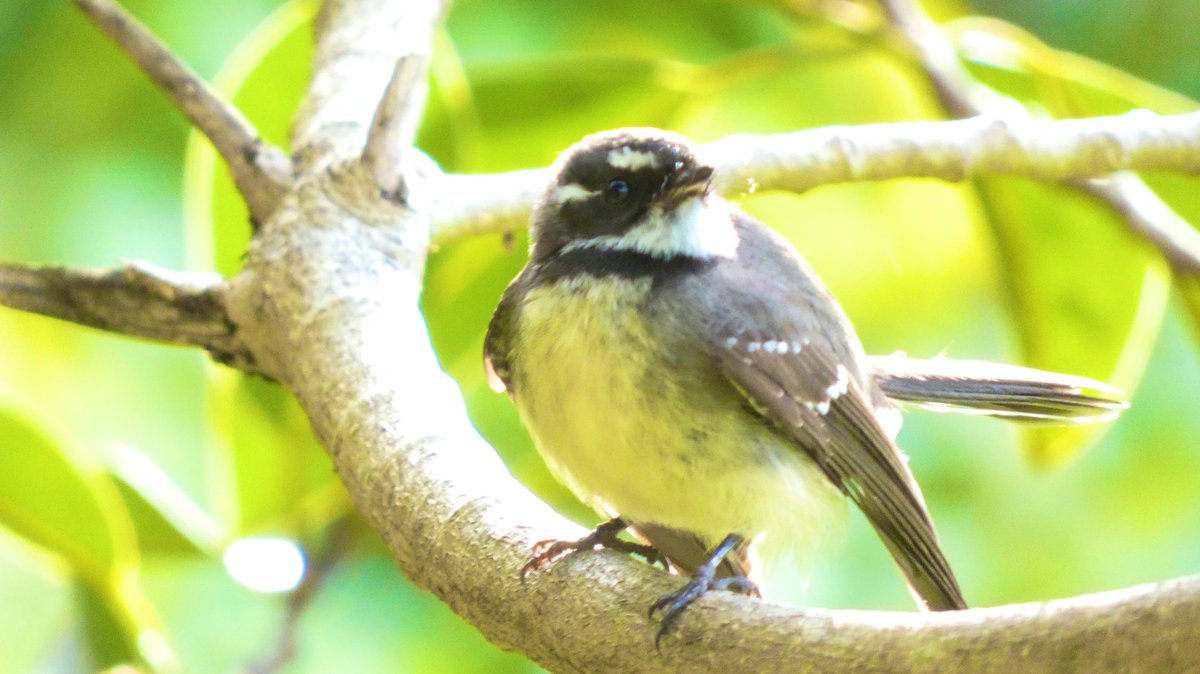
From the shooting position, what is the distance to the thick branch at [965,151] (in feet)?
6.67

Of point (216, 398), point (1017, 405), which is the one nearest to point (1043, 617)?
point (1017, 405)

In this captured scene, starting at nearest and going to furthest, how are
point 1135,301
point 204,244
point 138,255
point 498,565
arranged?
1. point 498,565
2. point 204,244
3. point 1135,301
4. point 138,255

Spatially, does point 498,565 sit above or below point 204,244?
below

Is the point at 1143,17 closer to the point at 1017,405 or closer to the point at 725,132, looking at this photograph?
the point at 725,132

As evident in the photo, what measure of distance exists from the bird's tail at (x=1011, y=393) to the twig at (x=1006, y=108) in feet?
1.62

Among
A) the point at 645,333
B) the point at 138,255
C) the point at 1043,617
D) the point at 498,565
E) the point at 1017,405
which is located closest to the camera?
the point at 1043,617

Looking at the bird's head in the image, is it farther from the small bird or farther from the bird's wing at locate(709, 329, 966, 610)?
the bird's wing at locate(709, 329, 966, 610)

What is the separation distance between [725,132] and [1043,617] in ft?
8.57

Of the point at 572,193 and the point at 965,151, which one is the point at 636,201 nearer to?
the point at 572,193

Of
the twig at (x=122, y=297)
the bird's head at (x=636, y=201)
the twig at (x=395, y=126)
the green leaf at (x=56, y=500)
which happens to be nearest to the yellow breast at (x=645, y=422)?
the bird's head at (x=636, y=201)

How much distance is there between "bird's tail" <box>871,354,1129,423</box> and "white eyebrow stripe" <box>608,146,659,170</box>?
57cm

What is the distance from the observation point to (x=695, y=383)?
175cm

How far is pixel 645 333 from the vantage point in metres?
1.76

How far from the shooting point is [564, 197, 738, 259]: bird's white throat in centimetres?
190
